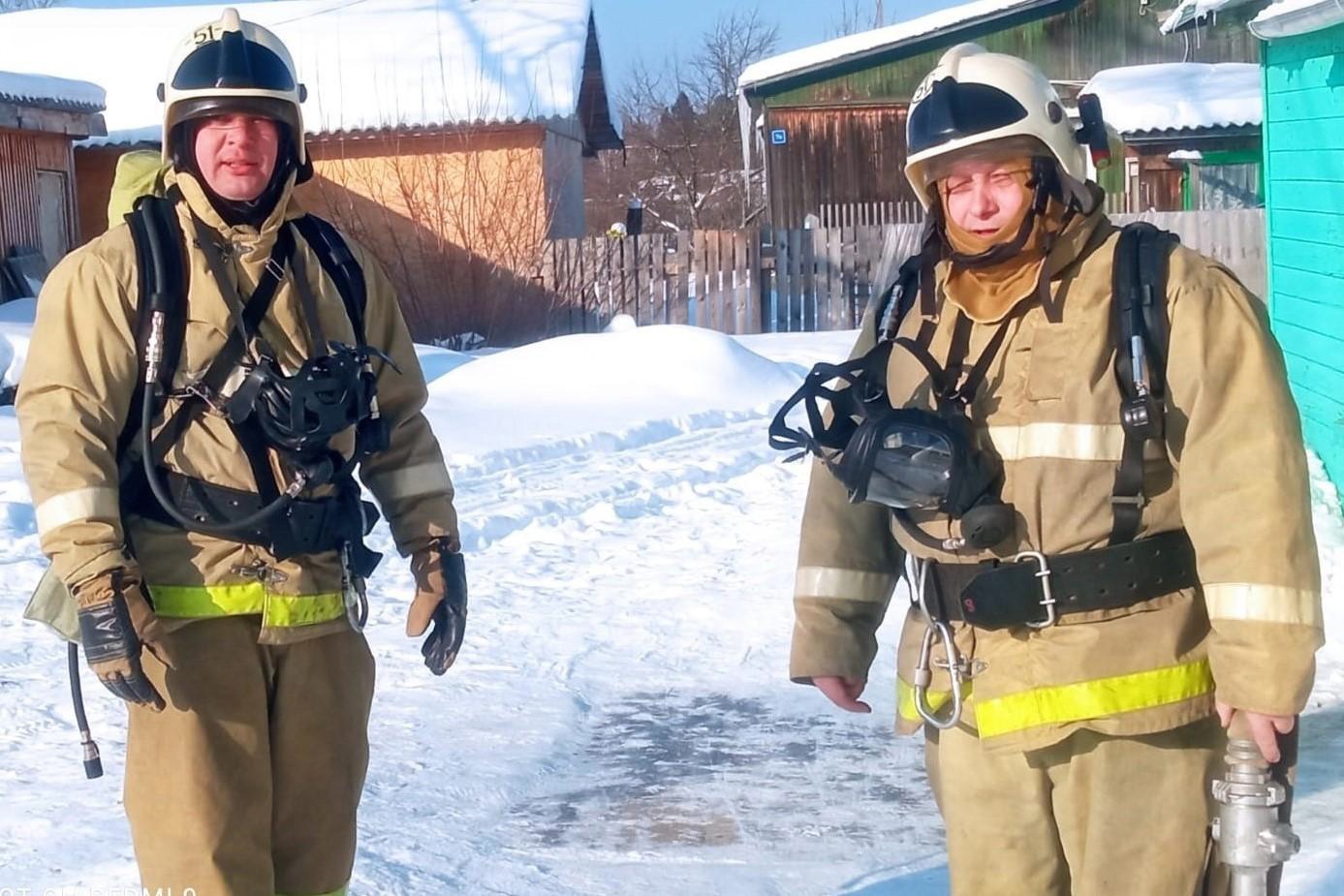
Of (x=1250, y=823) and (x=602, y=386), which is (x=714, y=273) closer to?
(x=602, y=386)

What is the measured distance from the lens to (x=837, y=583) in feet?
9.74

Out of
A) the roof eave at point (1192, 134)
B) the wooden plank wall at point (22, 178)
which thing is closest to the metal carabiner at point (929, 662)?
the wooden plank wall at point (22, 178)

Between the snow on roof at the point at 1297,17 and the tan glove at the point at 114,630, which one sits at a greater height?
the snow on roof at the point at 1297,17

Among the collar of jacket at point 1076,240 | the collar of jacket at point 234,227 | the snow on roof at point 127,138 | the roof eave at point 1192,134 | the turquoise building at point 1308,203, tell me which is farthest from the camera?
the snow on roof at point 127,138

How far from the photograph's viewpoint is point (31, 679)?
555 centimetres

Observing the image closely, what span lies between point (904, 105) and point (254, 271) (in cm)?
2182

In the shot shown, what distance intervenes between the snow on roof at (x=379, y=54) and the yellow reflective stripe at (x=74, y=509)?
16427 millimetres

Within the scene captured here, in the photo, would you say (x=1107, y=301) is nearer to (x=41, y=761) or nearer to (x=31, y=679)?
(x=41, y=761)

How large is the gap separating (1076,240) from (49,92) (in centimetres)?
1594

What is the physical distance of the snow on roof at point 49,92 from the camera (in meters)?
15.8

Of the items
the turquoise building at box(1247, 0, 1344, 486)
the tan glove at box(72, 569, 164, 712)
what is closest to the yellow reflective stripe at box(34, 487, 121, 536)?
the tan glove at box(72, 569, 164, 712)

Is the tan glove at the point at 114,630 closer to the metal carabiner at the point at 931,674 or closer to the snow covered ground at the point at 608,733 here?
the snow covered ground at the point at 608,733

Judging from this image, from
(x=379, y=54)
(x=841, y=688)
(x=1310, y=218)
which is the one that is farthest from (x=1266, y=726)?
(x=379, y=54)

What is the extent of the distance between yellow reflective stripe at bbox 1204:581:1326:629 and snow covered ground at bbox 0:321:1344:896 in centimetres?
157
